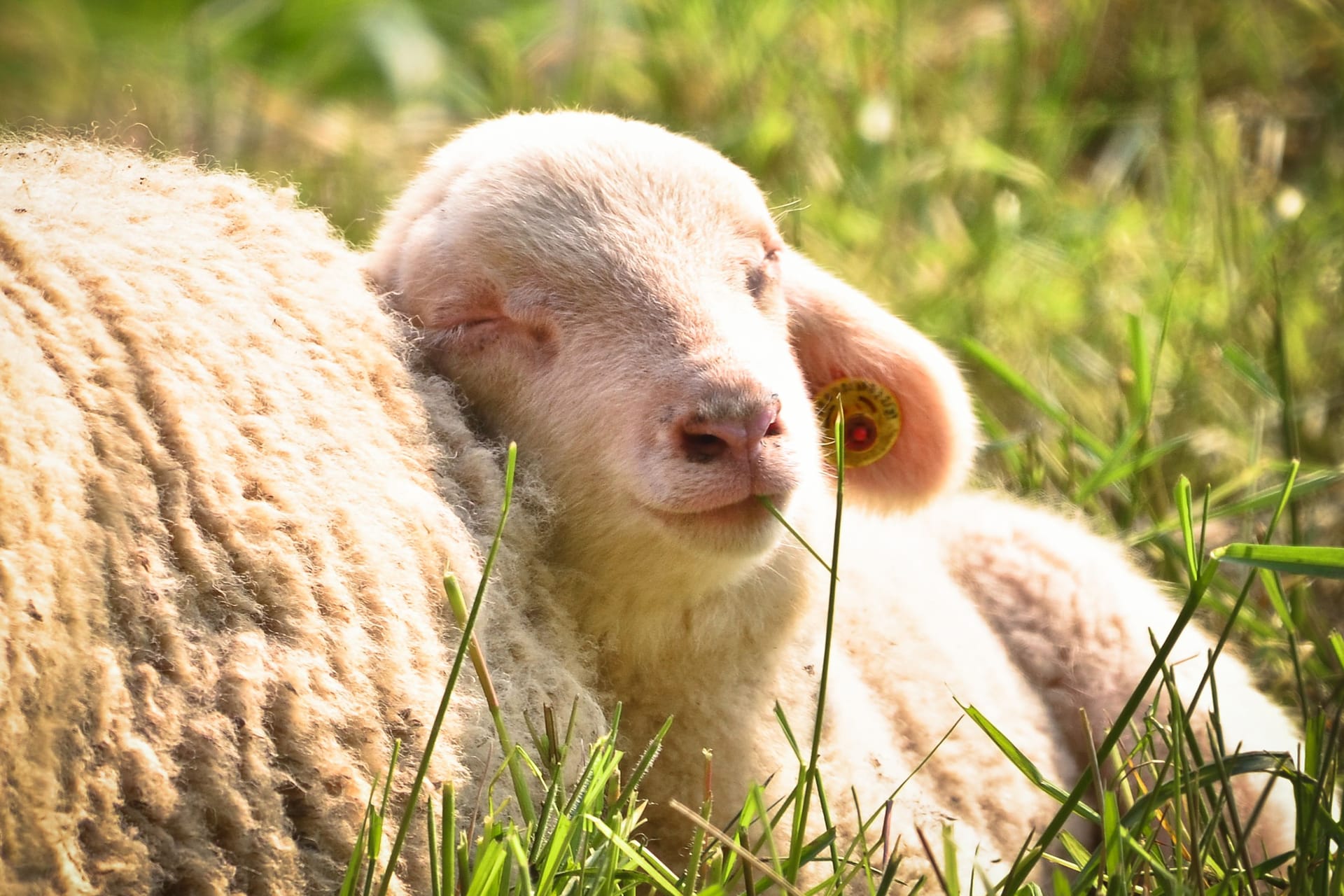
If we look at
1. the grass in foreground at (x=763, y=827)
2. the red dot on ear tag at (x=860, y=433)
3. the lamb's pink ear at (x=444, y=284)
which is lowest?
the grass in foreground at (x=763, y=827)

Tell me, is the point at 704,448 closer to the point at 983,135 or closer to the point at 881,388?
the point at 881,388

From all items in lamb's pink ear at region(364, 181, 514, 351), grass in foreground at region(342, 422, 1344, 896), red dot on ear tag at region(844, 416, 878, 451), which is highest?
lamb's pink ear at region(364, 181, 514, 351)

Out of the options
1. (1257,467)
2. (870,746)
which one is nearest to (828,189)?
(1257,467)

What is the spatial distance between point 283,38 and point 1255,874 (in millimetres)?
5985

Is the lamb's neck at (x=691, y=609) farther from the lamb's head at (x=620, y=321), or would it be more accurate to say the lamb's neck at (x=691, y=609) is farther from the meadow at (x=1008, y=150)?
the meadow at (x=1008, y=150)

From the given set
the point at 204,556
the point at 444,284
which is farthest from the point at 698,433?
the point at 204,556

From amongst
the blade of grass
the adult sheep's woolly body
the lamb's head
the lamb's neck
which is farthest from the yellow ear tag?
the blade of grass

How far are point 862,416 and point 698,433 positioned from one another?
2.18 feet

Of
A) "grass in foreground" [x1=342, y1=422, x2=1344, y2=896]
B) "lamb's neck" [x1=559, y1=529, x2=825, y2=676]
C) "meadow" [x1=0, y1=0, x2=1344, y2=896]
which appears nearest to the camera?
"grass in foreground" [x1=342, y1=422, x2=1344, y2=896]

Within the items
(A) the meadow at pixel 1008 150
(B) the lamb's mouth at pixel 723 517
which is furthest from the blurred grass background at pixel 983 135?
(B) the lamb's mouth at pixel 723 517

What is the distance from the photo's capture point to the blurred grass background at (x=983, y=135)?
366 centimetres

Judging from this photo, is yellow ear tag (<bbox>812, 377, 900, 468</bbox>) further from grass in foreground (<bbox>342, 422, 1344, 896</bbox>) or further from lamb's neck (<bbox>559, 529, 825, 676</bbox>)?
grass in foreground (<bbox>342, 422, 1344, 896</bbox>)

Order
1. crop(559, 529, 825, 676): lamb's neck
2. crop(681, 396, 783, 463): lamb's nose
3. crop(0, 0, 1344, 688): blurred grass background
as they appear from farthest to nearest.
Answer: crop(0, 0, 1344, 688): blurred grass background → crop(559, 529, 825, 676): lamb's neck → crop(681, 396, 783, 463): lamb's nose

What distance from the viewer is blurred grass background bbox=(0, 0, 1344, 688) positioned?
366 cm
